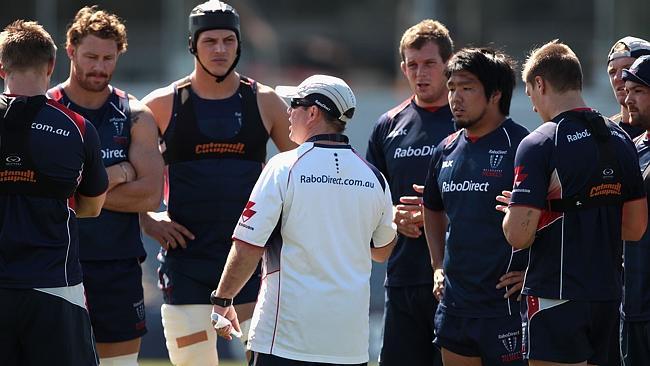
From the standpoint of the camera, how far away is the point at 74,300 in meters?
5.59

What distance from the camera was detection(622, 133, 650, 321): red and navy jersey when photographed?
20.0 ft

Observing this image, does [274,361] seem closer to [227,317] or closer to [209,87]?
[227,317]

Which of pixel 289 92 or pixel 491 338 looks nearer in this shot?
pixel 289 92

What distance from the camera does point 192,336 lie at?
7.00 meters

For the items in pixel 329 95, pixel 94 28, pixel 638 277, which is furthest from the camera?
pixel 94 28

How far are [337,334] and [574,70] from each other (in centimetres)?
174

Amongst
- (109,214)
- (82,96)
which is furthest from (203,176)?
(82,96)

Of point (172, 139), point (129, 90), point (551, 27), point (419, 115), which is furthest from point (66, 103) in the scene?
point (551, 27)

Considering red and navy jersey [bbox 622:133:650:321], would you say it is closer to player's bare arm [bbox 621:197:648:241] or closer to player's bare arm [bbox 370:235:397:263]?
player's bare arm [bbox 621:197:648:241]

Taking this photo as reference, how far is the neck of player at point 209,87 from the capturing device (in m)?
7.12

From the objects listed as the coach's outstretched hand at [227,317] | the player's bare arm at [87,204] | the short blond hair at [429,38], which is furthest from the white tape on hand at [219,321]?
the short blond hair at [429,38]

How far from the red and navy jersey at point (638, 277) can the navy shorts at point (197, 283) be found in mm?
2225

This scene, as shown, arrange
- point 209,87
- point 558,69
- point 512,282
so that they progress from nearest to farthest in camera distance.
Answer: point 558,69
point 512,282
point 209,87

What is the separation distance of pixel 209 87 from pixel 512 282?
2.36m
